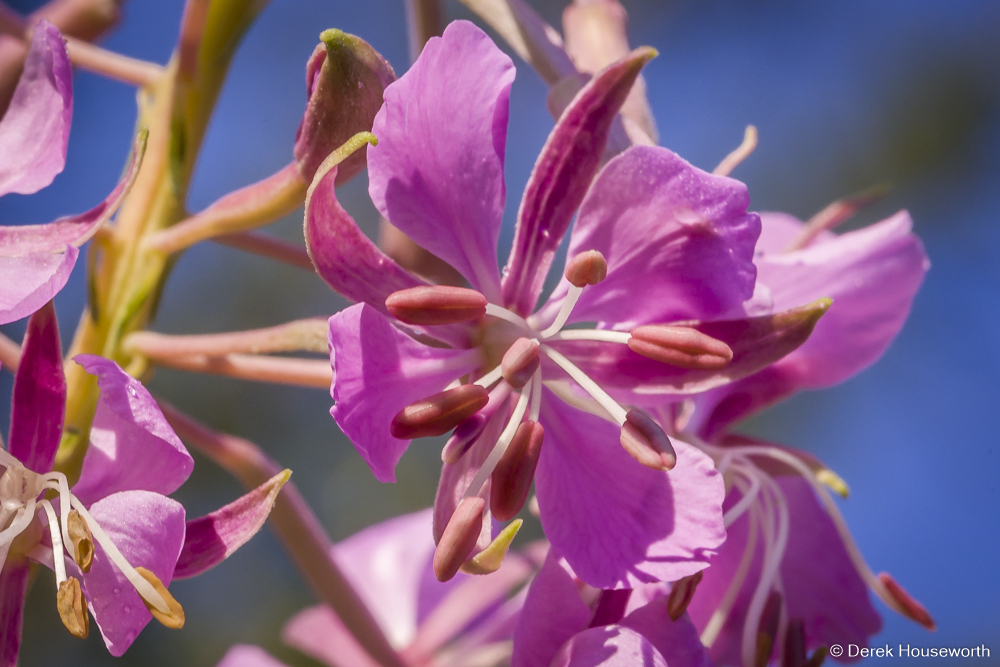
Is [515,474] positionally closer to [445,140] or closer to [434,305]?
[434,305]

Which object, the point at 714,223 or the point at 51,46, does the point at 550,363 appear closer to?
the point at 714,223

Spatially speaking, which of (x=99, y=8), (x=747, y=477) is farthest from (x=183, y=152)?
(x=747, y=477)

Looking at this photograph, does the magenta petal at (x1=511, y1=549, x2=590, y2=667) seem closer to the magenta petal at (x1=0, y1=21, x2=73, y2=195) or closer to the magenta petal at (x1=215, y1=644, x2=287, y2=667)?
the magenta petal at (x1=0, y1=21, x2=73, y2=195)

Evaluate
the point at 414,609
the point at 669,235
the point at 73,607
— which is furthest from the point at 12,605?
the point at 414,609

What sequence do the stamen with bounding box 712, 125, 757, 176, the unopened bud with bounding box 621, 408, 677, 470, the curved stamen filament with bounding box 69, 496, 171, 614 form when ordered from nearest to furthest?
the curved stamen filament with bounding box 69, 496, 171, 614 < the unopened bud with bounding box 621, 408, 677, 470 < the stamen with bounding box 712, 125, 757, 176

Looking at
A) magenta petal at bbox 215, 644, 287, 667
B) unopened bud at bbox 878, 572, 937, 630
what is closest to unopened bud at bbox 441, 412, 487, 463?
unopened bud at bbox 878, 572, 937, 630
